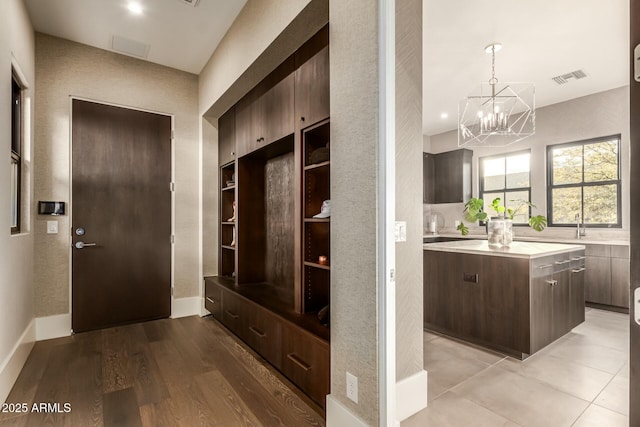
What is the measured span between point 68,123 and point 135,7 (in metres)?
1.41

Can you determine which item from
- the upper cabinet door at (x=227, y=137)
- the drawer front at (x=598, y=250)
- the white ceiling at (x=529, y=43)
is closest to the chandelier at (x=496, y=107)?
the white ceiling at (x=529, y=43)

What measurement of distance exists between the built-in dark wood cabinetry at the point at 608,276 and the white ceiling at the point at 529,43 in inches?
88.0

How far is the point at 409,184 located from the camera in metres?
1.96

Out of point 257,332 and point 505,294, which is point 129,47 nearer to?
point 257,332

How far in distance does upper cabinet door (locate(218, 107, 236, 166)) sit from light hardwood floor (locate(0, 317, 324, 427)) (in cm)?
197

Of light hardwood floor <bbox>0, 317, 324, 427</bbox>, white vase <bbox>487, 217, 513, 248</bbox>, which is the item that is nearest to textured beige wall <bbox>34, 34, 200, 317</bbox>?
light hardwood floor <bbox>0, 317, 324, 427</bbox>

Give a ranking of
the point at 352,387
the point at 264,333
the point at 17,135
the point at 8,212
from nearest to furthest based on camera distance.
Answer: the point at 352,387 → the point at 8,212 → the point at 264,333 → the point at 17,135

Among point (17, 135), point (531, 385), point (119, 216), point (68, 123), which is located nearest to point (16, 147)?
point (17, 135)

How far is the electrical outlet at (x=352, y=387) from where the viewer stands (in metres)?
1.63

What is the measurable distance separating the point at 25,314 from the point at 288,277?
7.55 ft

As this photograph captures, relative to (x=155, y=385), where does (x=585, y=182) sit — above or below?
above

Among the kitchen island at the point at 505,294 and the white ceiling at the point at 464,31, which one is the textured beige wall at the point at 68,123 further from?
the kitchen island at the point at 505,294

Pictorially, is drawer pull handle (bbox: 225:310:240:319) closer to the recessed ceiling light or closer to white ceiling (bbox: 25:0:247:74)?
white ceiling (bbox: 25:0:247:74)

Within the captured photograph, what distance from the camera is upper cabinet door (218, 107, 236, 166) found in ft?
11.8
